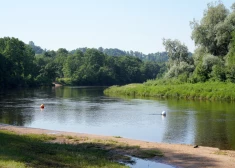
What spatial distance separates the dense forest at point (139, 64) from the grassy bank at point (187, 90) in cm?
289

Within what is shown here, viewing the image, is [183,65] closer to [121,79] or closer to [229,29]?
[229,29]

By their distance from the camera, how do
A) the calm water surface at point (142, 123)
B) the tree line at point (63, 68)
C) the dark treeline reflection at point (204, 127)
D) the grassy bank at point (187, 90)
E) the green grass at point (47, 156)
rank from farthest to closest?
the tree line at point (63, 68)
the grassy bank at point (187, 90)
the calm water surface at point (142, 123)
the dark treeline reflection at point (204, 127)
the green grass at point (47, 156)

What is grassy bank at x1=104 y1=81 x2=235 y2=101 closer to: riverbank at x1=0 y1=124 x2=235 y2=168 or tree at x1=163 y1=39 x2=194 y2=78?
tree at x1=163 y1=39 x2=194 y2=78

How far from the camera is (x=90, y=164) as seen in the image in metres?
→ 16.7

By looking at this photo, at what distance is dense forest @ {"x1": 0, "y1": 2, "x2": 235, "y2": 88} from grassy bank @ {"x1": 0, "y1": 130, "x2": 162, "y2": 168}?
51.7m

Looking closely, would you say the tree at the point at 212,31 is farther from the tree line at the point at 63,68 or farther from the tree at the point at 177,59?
the tree line at the point at 63,68

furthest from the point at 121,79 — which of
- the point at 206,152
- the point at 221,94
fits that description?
the point at 206,152

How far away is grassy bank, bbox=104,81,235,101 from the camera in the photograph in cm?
6500

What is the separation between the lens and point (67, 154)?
18.6 m

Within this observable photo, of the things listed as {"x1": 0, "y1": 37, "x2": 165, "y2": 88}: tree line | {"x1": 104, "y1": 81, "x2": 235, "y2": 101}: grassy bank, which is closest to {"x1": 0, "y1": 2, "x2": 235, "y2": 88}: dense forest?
{"x1": 0, "y1": 37, "x2": 165, "y2": 88}: tree line

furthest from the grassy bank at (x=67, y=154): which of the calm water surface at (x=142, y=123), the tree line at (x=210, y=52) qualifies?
the tree line at (x=210, y=52)

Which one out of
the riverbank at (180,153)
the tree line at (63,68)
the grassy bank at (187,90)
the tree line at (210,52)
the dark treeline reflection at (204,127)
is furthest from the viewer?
the tree line at (63,68)

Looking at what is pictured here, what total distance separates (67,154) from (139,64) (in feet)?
594

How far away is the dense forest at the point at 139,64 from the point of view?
248ft
